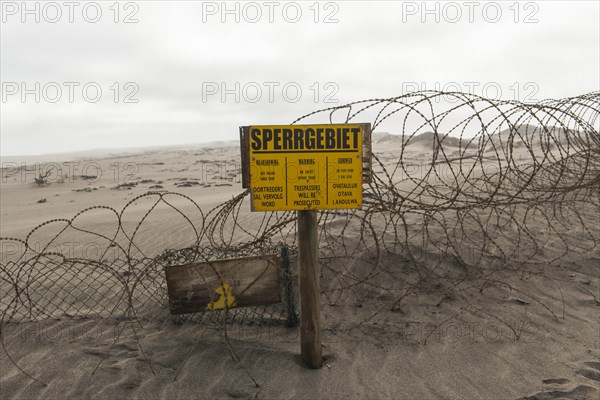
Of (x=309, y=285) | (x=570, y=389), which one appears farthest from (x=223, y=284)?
(x=570, y=389)

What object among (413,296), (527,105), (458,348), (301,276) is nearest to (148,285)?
(301,276)

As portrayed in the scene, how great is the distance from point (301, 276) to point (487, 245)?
3.83 meters

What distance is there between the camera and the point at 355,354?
373cm

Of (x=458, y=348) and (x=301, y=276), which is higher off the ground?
(x=301, y=276)

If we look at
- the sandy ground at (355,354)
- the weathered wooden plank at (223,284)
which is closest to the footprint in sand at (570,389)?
the sandy ground at (355,354)

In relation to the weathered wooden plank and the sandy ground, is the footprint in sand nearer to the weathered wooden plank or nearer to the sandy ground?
the sandy ground

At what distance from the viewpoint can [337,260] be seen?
548 centimetres

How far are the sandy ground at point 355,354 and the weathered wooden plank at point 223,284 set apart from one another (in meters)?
0.41

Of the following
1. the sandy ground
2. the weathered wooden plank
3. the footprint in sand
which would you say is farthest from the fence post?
the footprint in sand

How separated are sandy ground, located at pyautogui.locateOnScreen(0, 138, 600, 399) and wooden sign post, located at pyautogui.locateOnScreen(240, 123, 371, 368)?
135 centimetres

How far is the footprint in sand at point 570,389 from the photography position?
3.22m

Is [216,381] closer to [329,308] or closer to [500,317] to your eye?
[329,308]

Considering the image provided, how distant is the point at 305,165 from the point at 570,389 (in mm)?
2530

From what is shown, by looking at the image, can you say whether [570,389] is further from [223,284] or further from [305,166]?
[223,284]
